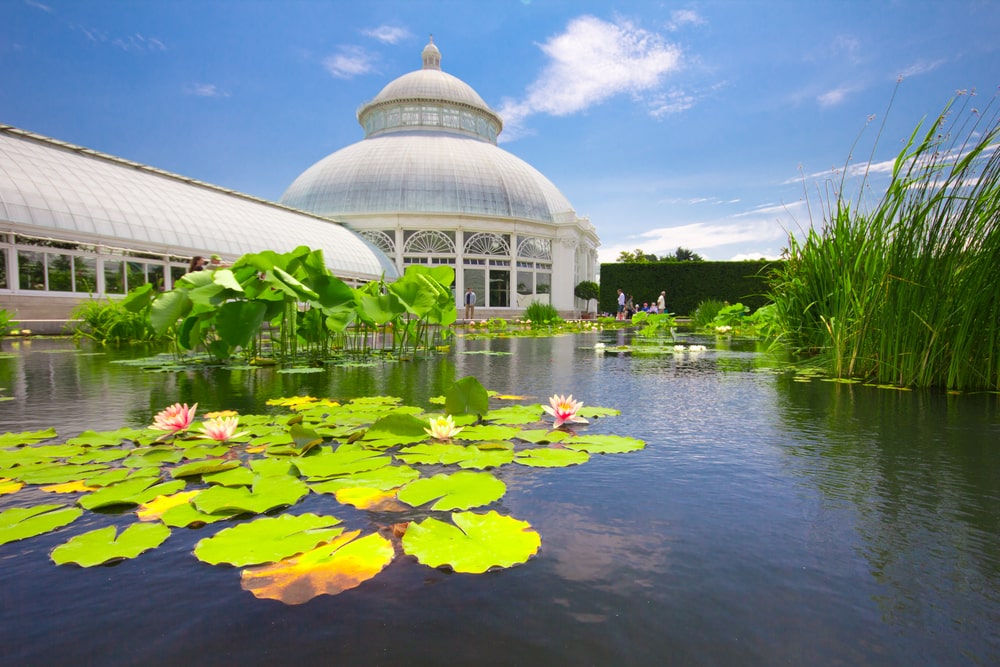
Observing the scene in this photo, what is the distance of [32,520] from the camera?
1.06m

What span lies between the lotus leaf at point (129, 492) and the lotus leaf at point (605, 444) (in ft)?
3.82

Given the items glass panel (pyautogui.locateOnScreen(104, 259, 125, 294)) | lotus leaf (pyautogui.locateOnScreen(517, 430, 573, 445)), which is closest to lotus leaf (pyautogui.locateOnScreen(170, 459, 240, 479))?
lotus leaf (pyautogui.locateOnScreen(517, 430, 573, 445))

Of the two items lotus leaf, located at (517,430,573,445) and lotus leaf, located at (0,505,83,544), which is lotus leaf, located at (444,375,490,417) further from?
lotus leaf, located at (0,505,83,544)

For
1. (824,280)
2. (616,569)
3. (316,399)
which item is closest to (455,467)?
(616,569)

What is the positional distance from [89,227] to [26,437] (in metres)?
11.6

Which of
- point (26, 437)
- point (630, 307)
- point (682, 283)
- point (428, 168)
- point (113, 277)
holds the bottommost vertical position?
point (26, 437)

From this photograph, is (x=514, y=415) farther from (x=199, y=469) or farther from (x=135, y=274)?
(x=135, y=274)

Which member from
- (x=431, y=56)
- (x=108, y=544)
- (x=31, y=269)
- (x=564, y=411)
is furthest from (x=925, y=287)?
(x=431, y=56)

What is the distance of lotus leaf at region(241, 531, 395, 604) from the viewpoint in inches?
31.3

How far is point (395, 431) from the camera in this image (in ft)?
5.68

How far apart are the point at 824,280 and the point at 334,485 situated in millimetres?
4363

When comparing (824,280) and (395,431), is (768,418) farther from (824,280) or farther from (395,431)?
(824,280)

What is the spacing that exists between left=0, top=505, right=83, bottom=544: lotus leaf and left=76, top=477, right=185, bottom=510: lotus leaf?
0.04 m

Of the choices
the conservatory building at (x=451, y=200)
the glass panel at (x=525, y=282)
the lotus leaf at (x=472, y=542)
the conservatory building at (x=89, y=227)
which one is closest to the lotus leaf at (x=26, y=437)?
the lotus leaf at (x=472, y=542)
